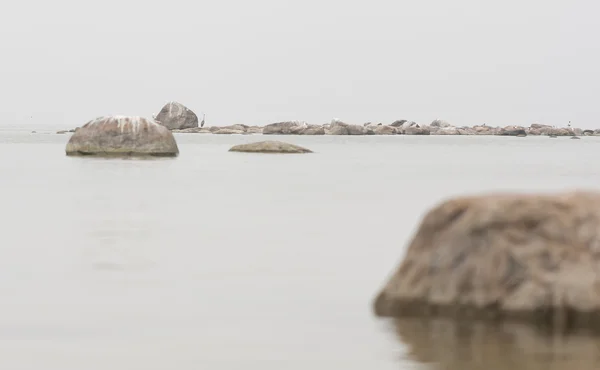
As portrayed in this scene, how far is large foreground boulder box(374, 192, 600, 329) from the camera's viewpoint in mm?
8094

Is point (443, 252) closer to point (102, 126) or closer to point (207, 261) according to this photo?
point (207, 261)

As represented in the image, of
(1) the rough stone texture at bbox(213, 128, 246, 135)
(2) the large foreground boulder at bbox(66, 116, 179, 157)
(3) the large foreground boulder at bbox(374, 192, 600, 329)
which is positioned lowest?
(1) the rough stone texture at bbox(213, 128, 246, 135)

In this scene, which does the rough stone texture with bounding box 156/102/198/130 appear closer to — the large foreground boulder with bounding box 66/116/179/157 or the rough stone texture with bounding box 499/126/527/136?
the rough stone texture with bounding box 499/126/527/136

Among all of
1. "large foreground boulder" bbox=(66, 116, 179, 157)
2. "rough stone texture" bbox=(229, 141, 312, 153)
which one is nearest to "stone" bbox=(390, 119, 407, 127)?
"rough stone texture" bbox=(229, 141, 312, 153)

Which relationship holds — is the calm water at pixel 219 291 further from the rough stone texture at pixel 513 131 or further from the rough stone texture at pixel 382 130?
the rough stone texture at pixel 513 131

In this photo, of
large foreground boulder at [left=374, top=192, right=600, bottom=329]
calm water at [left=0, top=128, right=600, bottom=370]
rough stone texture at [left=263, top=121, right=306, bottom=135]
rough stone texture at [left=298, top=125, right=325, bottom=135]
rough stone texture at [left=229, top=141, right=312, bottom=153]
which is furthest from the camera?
rough stone texture at [left=298, top=125, right=325, bottom=135]

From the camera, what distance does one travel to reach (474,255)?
8.39 m

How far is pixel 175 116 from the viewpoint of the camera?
132 metres

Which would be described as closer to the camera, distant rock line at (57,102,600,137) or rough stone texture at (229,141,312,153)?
rough stone texture at (229,141,312,153)

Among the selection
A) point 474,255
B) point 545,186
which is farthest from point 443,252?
point 545,186

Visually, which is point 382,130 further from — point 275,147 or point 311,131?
point 275,147

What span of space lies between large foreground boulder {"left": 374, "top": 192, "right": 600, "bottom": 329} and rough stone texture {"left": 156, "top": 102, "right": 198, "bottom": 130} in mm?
121710

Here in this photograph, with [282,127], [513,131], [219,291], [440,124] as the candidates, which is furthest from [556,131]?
[219,291]

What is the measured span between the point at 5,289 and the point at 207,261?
2903mm
